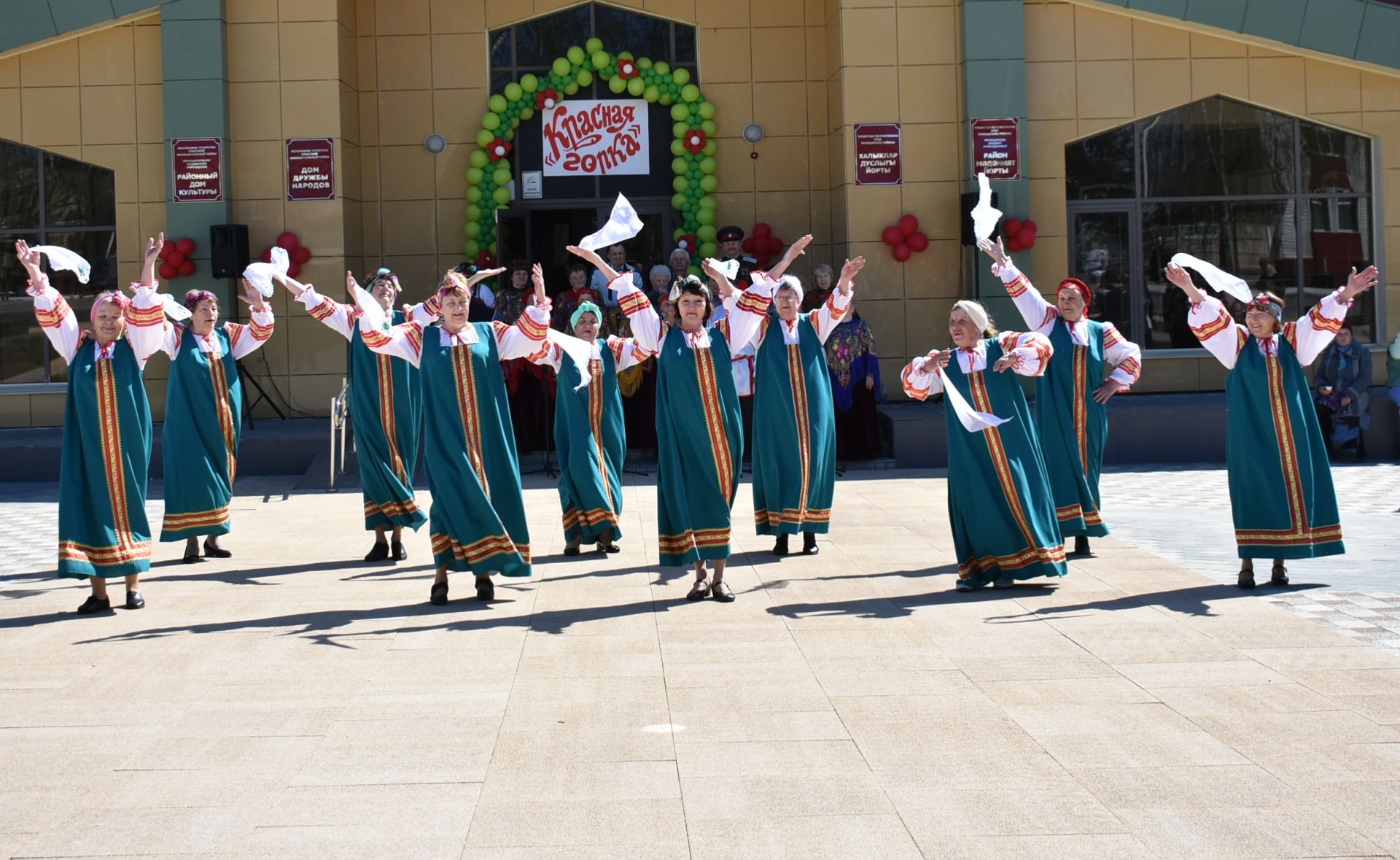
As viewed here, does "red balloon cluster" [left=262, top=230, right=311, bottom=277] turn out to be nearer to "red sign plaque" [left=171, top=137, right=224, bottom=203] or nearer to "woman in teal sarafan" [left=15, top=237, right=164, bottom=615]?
A: "red sign plaque" [left=171, top=137, right=224, bottom=203]

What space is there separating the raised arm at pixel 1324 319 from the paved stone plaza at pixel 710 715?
1.20 metres

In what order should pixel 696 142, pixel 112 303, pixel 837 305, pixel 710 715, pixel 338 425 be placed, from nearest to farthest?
1. pixel 710 715
2. pixel 112 303
3. pixel 837 305
4. pixel 338 425
5. pixel 696 142

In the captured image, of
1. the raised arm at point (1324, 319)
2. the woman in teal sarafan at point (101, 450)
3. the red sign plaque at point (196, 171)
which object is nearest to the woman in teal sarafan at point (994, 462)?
the raised arm at point (1324, 319)

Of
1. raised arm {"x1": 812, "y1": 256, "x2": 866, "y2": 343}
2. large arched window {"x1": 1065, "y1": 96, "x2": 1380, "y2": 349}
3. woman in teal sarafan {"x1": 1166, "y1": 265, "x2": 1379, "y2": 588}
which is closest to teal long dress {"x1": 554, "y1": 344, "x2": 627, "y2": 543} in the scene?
raised arm {"x1": 812, "y1": 256, "x2": 866, "y2": 343}

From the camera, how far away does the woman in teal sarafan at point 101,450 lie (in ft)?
25.5

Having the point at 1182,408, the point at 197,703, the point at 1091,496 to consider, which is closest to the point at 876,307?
the point at 1182,408

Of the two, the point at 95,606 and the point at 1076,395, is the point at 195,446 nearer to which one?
the point at 95,606

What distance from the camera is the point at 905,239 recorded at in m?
15.9

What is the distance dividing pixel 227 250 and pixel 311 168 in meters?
1.24

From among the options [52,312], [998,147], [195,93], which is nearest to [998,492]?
[52,312]

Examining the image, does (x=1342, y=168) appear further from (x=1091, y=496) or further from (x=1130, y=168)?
(x=1091, y=496)

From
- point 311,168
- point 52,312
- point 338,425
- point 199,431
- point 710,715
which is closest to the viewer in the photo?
point 710,715

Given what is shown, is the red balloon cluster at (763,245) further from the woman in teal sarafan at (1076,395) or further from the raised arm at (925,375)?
the raised arm at (925,375)

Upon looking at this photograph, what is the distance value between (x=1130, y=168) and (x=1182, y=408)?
316cm
